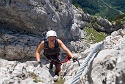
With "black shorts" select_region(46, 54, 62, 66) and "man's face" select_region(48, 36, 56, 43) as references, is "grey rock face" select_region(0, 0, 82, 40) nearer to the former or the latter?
"black shorts" select_region(46, 54, 62, 66)

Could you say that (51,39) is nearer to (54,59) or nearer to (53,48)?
(53,48)

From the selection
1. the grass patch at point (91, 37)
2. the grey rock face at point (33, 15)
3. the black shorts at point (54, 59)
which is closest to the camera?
the black shorts at point (54, 59)

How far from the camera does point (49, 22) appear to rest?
39.8m

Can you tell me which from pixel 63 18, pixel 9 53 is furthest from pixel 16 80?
pixel 63 18

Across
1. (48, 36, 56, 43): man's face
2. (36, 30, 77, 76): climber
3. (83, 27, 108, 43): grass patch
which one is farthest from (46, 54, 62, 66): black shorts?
(83, 27, 108, 43): grass patch

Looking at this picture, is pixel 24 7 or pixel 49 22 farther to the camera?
pixel 49 22

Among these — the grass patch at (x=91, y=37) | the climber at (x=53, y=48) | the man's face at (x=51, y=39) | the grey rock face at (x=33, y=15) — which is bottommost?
the grass patch at (x=91, y=37)

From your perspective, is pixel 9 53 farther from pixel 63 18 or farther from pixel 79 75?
pixel 79 75

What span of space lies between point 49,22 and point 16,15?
519 centimetres

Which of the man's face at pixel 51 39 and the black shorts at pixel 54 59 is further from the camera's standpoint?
the black shorts at pixel 54 59

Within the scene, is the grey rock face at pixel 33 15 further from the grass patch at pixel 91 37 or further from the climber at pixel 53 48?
the climber at pixel 53 48

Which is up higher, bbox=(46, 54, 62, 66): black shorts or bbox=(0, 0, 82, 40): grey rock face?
bbox=(46, 54, 62, 66): black shorts

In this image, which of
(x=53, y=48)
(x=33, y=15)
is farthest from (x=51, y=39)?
(x=33, y=15)

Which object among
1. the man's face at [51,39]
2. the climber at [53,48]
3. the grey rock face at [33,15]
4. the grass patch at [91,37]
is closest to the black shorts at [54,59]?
the climber at [53,48]
